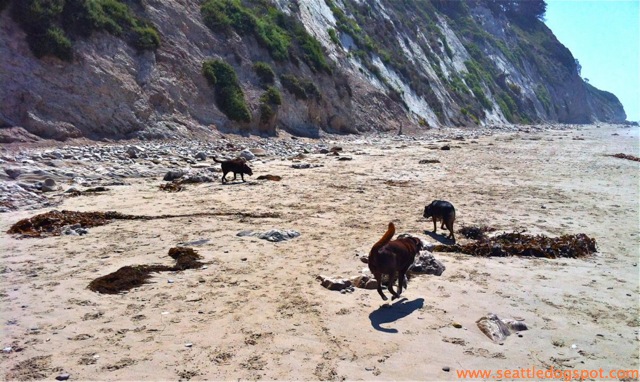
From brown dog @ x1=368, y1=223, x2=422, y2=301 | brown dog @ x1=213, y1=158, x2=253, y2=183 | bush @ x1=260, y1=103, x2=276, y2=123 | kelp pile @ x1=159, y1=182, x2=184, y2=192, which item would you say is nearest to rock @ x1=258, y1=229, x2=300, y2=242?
brown dog @ x1=368, y1=223, x2=422, y2=301

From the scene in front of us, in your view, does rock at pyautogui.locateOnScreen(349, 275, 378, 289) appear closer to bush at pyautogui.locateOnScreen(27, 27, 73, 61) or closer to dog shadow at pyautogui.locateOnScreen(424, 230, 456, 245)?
dog shadow at pyautogui.locateOnScreen(424, 230, 456, 245)

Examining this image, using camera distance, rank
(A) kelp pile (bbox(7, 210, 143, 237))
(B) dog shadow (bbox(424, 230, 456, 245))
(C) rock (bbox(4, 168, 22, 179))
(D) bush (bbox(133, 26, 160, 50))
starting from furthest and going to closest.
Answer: (D) bush (bbox(133, 26, 160, 50)), (C) rock (bbox(4, 168, 22, 179)), (B) dog shadow (bbox(424, 230, 456, 245)), (A) kelp pile (bbox(7, 210, 143, 237))

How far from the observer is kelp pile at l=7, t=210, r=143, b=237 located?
7.72 m

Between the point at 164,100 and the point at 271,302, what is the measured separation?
1726 cm

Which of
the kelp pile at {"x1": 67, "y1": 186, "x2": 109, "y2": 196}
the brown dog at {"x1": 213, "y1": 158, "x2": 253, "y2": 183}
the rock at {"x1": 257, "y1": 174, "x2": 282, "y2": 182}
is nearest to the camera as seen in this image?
the kelp pile at {"x1": 67, "y1": 186, "x2": 109, "y2": 196}

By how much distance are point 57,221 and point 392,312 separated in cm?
566

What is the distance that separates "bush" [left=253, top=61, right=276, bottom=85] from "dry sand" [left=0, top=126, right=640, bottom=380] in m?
17.4

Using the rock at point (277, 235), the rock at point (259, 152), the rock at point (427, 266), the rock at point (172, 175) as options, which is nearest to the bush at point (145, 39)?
the rock at point (259, 152)

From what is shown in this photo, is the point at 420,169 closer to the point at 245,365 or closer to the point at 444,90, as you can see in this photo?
the point at 245,365

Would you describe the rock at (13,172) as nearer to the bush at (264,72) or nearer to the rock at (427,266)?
the rock at (427,266)

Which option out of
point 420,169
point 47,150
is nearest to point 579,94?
point 420,169

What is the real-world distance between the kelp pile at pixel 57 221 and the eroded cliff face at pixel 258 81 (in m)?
8.49

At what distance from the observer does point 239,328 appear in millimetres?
4793

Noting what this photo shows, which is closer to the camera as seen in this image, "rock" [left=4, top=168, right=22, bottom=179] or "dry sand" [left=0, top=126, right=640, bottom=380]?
"dry sand" [left=0, top=126, right=640, bottom=380]
